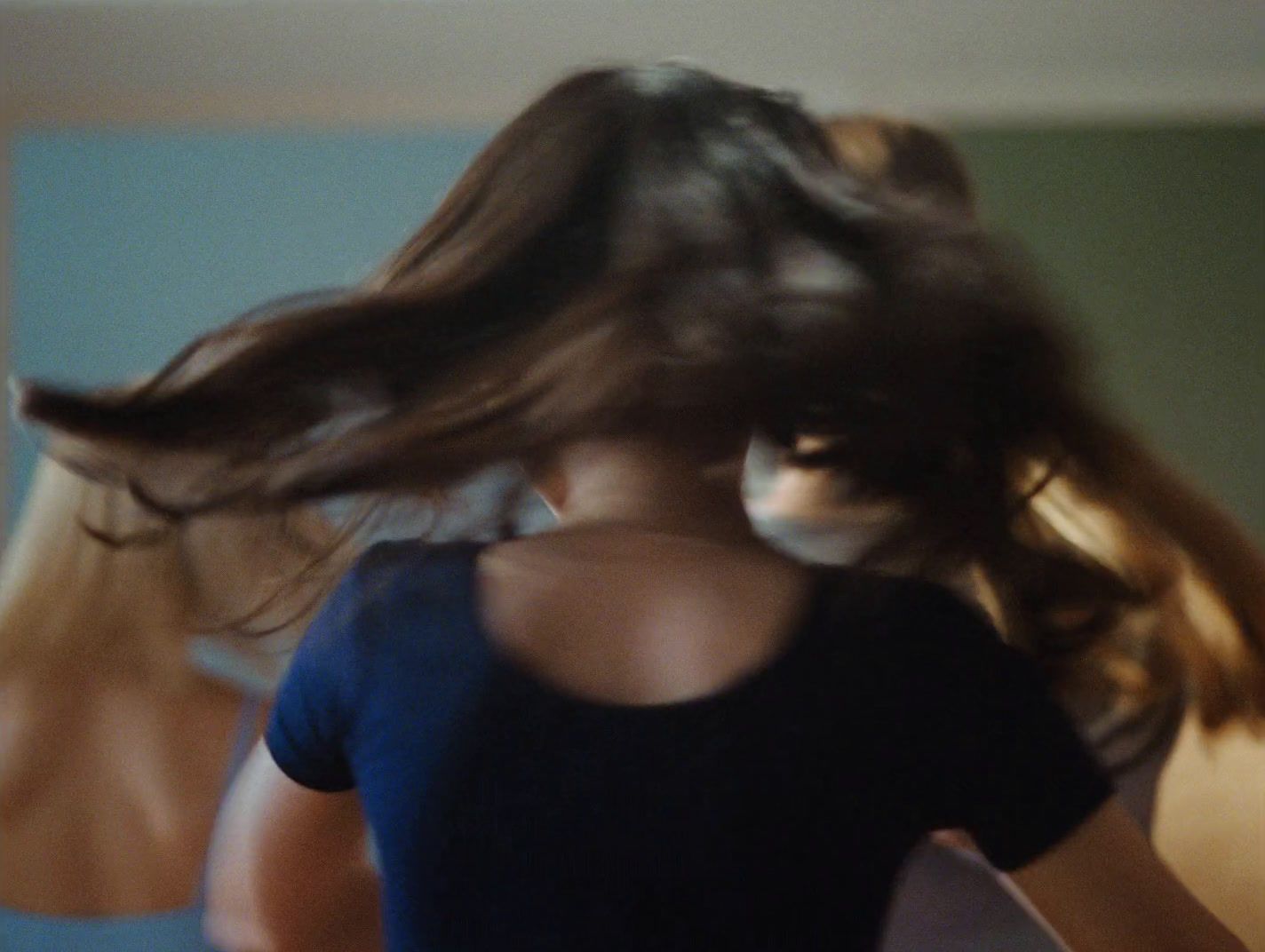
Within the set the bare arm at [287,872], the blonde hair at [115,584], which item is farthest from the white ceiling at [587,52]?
the bare arm at [287,872]

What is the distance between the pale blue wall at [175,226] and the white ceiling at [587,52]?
0.8 inches

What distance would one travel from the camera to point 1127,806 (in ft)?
1.86

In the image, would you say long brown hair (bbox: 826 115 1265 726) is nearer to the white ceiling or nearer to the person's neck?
the white ceiling

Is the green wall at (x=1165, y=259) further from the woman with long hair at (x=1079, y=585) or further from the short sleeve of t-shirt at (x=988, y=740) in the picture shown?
the short sleeve of t-shirt at (x=988, y=740)

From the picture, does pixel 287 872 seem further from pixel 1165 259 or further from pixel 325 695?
pixel 1165 259

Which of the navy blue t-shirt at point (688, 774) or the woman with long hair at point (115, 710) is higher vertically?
the navy blue t-shirt at point (688, 774)

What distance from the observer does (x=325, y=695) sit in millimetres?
479

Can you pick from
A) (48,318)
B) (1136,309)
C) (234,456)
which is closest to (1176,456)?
(1136,309)

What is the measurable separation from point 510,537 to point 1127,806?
1.00ft

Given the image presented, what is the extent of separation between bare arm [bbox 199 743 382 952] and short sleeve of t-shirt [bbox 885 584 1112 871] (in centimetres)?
25

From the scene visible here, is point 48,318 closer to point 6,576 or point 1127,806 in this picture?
point 6,576

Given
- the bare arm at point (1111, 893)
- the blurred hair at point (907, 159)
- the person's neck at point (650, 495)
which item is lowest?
the bare arm at point (1111, 893)

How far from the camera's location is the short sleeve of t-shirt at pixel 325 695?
468mm

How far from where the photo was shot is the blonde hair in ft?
1.99
